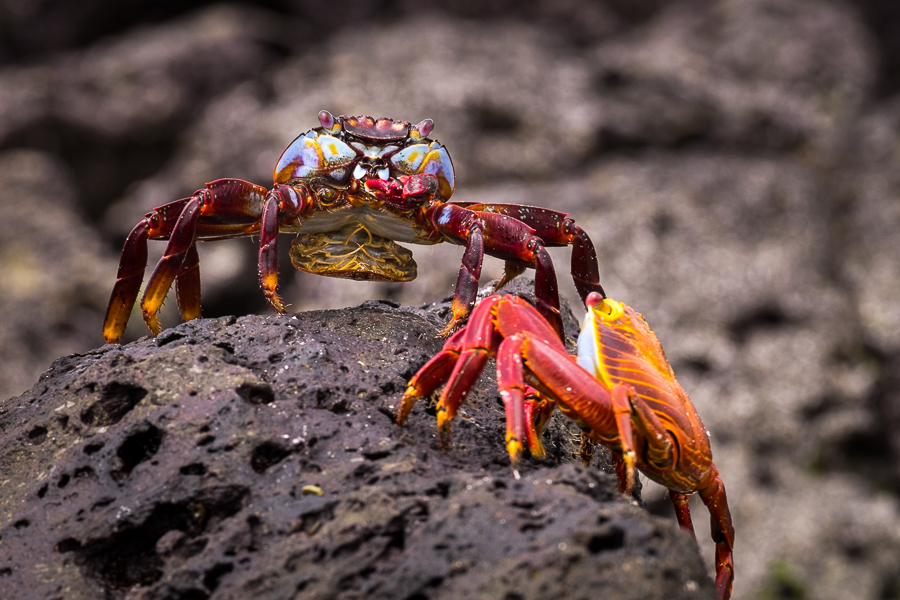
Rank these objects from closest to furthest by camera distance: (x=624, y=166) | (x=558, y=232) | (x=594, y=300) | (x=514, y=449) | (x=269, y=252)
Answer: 1. (x=514, y=449)
2. (x=594, y=300)
3. (x=269, y=252)
4. (x=558, y=232)
5. (x=624, y=166)

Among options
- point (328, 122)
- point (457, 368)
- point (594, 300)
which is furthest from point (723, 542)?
point (328, 122)

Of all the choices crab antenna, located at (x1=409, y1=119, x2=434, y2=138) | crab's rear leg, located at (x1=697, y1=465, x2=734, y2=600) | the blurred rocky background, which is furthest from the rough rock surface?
the blurred rocky background

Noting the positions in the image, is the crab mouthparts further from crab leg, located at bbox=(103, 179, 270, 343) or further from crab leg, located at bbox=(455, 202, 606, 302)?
crab leg, located at bbox=(455, 202, 606, 302)

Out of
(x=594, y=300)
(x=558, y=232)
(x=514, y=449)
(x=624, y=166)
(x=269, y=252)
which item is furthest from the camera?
(x=624, y=166)

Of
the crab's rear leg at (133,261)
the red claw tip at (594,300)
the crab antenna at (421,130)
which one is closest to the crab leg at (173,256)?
the crab's rear leg at (133,261)

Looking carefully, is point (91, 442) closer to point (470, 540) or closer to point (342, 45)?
point (470, 540)

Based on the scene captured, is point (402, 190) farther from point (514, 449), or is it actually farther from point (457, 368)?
point (514, 449)
